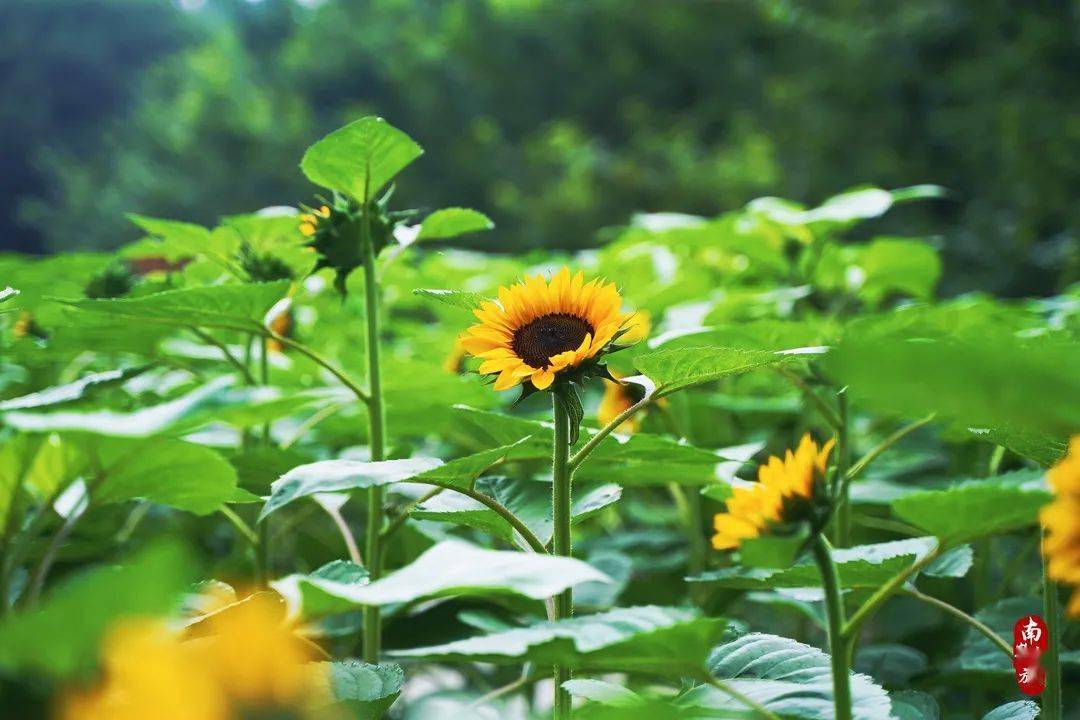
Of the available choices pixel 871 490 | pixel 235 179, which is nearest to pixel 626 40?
pixel 235 179

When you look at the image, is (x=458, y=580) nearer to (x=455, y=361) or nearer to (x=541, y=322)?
(x=541, y=322)

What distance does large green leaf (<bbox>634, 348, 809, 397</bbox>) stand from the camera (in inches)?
21.1

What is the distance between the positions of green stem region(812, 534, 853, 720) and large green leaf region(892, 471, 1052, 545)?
4cm

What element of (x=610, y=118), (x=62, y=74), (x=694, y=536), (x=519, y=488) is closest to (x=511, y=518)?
(x=519, y=488)

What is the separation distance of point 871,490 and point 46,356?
77 cm

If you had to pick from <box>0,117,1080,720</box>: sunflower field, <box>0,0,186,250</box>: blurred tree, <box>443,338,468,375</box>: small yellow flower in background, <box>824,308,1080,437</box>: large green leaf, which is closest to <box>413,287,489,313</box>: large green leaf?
<box>0,117,1080,720</box>: sunflower field

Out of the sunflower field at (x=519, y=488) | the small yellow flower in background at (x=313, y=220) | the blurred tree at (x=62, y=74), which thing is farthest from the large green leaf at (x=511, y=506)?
the blurred tree at (x=62, y=74)

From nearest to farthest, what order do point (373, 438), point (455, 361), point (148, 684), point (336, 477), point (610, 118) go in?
point (148, 684)
point (336, 477)
point (373, 438)
point (455, 361)
point (610, 118)

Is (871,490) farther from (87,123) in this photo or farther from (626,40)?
(87,123)

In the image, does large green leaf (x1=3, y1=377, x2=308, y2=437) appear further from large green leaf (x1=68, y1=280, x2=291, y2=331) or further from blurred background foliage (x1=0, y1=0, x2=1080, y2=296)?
blurred background foliage (x1=0, y1=0, x2=1080, y2=296)

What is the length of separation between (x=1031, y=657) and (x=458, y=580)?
421 mm

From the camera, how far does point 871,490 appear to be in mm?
927

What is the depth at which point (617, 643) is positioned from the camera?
1.28 ft

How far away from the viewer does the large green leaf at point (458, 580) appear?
0.36 metres
